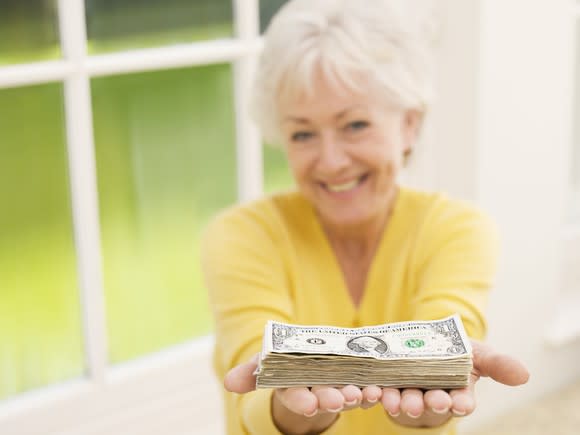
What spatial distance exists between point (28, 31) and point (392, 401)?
1160mm

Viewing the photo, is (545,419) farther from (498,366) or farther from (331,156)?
(498,366)

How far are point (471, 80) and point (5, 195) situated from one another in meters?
1.23

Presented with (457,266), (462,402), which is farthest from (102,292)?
(462,402)

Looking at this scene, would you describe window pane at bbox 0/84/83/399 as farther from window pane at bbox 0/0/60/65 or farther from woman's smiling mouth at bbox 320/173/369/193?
woman's smiling mouth at bbox 320/173/369/193

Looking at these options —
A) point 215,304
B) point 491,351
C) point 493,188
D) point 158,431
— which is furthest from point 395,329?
point 493,188

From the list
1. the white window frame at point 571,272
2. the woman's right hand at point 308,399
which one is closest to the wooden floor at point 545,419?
the white window frame at point 571,272

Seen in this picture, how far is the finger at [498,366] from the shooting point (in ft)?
3.96

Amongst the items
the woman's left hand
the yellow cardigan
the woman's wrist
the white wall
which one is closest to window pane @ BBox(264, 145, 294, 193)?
the white wall

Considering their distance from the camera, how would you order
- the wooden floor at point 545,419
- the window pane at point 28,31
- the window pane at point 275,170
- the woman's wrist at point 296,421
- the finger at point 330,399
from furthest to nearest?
1. the wooden floor at point 545,419
2. the window pane at point 275,170
3. the window pane at point 28,31
4. the woman's wrist at point 296,421
5. the finger at point 330,399

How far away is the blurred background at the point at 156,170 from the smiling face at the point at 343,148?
58cm

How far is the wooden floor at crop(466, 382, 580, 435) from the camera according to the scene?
2.78 m

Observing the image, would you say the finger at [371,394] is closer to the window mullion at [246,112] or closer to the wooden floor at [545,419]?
the window mullion at [246,112]

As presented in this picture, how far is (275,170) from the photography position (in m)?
2.41

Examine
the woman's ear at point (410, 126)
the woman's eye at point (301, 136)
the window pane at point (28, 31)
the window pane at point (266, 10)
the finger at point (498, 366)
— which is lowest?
the finger at point (498, 366)
